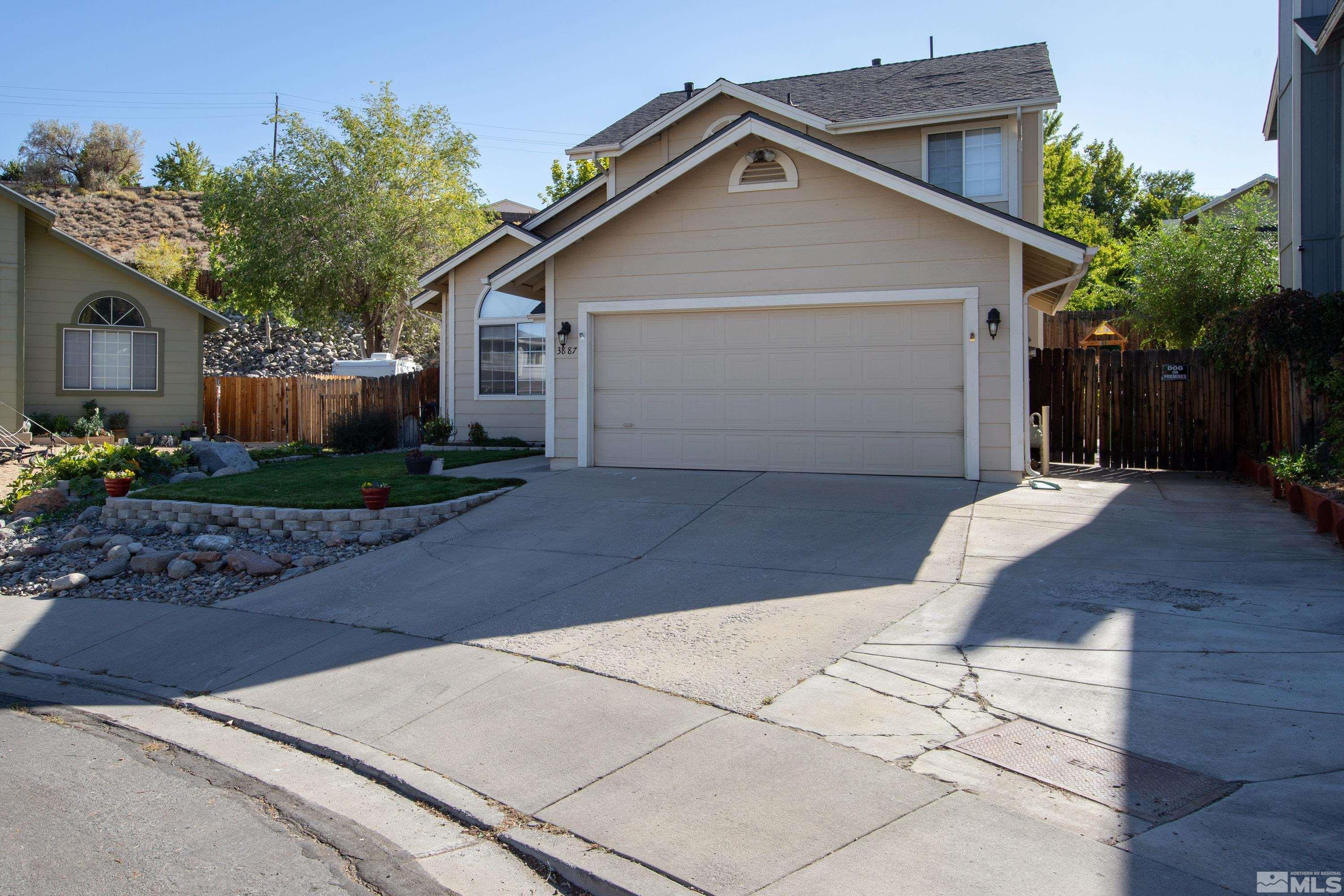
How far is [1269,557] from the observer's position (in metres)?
8.16

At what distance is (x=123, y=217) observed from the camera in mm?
54969

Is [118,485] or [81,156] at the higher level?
[81,156]

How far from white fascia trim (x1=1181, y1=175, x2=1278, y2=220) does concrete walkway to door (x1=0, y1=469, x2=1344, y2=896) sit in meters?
24.3

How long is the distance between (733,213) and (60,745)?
9842 millimetres

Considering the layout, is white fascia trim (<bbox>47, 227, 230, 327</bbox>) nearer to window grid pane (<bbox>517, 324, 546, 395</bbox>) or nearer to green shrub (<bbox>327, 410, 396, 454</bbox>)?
green shrub (<bbox>327, 410, 396, 454</bbox>)

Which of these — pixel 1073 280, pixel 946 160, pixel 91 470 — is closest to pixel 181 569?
pixel 91 470

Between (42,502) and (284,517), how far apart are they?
16.5ft

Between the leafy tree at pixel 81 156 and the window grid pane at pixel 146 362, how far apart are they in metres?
42.7

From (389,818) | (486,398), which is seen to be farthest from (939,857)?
(486,398)

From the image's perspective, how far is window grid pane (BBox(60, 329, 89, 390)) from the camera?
873 inches

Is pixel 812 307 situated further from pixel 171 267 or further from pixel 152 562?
pixel 171 267

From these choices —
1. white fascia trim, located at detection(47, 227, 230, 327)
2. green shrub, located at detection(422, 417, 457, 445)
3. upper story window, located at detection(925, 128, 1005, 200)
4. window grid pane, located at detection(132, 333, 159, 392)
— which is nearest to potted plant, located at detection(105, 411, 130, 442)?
window grid pane, located at detection(132, 333, 159, 392)

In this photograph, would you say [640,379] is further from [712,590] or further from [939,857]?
[939,857]

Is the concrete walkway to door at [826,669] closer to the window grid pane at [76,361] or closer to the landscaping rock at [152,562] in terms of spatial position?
the landscaping rock at [152,562]
